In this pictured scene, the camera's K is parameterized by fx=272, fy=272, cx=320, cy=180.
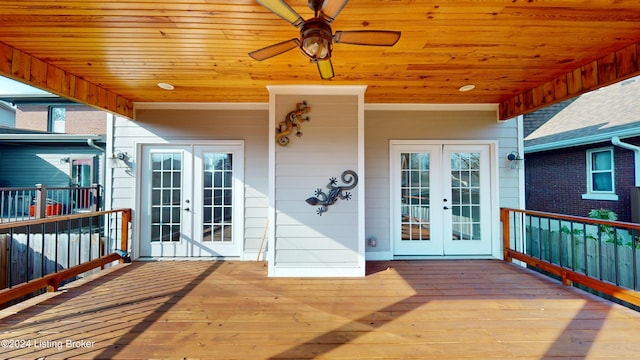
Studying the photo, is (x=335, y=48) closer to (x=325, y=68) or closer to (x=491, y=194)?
(x=325, y=68)

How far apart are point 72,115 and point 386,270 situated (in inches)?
480

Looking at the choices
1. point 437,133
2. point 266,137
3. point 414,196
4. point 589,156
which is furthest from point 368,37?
point 589,156

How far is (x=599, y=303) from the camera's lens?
2.73 meters

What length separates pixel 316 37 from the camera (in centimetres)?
177

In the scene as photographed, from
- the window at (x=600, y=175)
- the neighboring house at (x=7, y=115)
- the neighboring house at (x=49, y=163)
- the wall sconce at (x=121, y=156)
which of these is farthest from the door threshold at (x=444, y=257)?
the neighboring house at (x=7, y=115)

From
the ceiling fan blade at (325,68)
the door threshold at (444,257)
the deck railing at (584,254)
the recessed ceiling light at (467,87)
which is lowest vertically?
the door threshold at (444,257)

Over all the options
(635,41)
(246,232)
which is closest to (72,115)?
(246,232)

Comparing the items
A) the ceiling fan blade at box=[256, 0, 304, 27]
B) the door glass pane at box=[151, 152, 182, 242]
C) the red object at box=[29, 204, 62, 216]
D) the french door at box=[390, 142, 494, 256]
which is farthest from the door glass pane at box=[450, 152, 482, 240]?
the red object at box=[29, 204, 62, 216]

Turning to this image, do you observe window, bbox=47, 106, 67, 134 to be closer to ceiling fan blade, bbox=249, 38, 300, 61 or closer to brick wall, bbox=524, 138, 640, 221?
ceiling fan blade, bbox=249, 38, 300, 61

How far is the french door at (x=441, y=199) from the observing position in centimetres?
446

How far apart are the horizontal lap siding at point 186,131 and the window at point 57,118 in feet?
26.5

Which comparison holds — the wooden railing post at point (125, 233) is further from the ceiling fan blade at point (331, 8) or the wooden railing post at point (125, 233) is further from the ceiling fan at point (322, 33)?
the ceiling fan blade at point (331, 8)

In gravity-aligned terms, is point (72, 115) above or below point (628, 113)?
above

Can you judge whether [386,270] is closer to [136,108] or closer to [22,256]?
[136,108]
